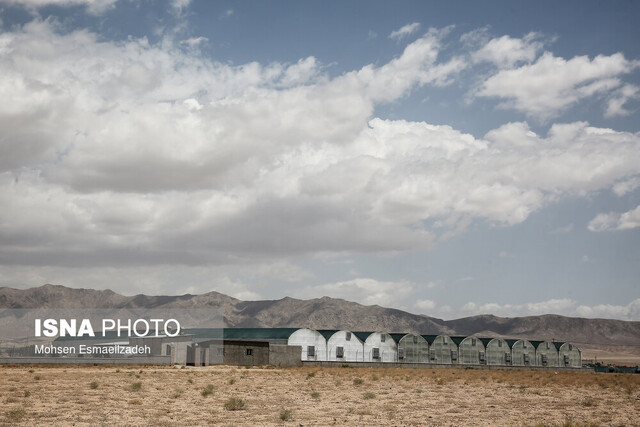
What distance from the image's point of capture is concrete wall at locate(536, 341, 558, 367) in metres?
104

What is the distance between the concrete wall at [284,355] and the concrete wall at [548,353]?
46260mm

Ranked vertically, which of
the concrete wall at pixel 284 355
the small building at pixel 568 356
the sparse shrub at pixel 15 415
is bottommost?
the small building at pixel 568 356

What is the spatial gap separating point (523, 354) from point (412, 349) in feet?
73.9

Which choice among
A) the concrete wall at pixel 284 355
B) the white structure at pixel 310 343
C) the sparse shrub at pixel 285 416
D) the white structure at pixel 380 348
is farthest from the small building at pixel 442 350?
the sparse shrub at pixel 285 416

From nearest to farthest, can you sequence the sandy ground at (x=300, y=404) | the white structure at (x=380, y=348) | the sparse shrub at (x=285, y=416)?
the sparse shrub at (x=285, y=416), the sandy ground at (x=300, y=404), the white structure at (x=380, y=348)

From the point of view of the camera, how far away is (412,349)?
92.9 m

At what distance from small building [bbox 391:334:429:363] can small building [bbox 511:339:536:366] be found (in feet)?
57.8

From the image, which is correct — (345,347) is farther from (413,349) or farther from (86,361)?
(86,361)

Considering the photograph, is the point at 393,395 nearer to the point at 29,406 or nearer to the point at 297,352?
the point at 29,406

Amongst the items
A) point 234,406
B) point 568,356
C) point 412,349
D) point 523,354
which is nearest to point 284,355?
point 412,349

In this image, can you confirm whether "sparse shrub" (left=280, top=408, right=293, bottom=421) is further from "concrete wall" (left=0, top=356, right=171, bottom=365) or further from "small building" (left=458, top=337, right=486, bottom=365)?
"small building" (left=458, top=337, right=486, bottom=365)

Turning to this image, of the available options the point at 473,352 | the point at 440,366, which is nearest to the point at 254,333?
the point at 440,366

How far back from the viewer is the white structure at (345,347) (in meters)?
86.1

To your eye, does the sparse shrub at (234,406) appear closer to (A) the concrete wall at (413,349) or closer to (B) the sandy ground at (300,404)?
(B) the sandy ground at (300,404)
